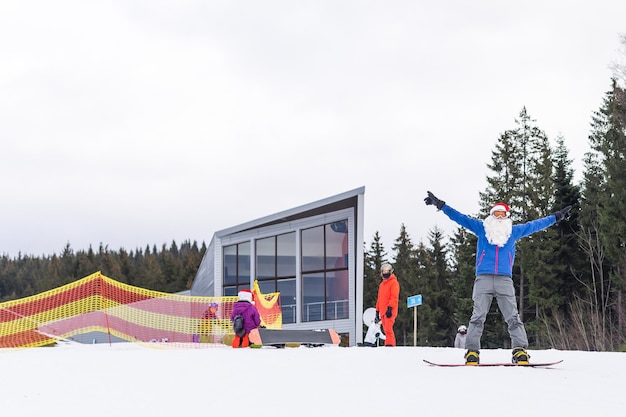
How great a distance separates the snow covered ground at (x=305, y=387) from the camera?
604 cm

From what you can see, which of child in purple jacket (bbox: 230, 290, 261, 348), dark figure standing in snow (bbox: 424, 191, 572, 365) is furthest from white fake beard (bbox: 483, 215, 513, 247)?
child in purple jacket (bbox: 230, 290, 261, 348)

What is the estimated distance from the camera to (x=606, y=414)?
5809 millimetres

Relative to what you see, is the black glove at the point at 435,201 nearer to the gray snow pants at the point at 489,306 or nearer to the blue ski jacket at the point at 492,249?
the blue ski jacket at the point at 492,249

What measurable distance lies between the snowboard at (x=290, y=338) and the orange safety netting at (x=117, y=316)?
337 cm

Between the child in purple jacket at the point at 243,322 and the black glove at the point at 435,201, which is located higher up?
the black glove at the point at 435,201

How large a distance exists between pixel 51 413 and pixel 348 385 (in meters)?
2.42

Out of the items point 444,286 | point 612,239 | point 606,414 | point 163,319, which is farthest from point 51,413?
point 444,286

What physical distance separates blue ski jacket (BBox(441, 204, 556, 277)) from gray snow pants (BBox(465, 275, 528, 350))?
93mm

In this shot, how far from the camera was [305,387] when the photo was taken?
7.11 meters

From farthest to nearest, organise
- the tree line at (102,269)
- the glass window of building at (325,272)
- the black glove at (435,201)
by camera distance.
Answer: the tree line at (102,269) < the glass window of building at (325,272) < the black glove at (435,201)

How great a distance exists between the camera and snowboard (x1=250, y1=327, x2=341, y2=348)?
52.9 feet

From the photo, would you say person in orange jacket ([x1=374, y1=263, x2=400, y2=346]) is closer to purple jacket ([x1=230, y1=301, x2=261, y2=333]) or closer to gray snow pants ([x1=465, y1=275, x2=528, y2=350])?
purple jacket ([x1=230, y1=301, x2=261, y2=333])

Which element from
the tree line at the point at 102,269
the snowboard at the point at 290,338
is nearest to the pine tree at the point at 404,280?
the tree line at the point at 102,269

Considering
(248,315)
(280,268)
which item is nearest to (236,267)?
(280,268)
